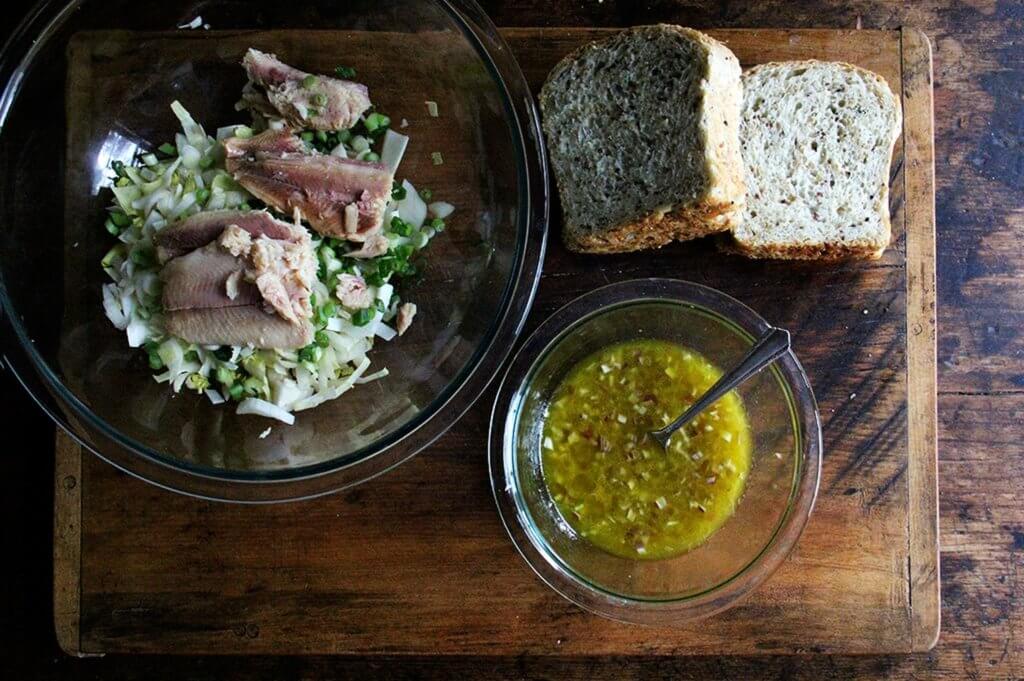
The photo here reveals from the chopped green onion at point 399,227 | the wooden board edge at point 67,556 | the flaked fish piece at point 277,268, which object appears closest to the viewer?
the flaked fish piece at point 277,268

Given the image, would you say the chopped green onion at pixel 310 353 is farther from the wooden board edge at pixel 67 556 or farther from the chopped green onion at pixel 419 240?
the wooden board edge at pixel 67 556

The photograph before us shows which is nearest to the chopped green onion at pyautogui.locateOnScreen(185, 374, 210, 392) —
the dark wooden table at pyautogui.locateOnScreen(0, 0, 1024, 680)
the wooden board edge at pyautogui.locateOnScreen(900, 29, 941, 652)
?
the dark wooden table at pyautogui.locateOnScreen(0, 0, 1024, 680)

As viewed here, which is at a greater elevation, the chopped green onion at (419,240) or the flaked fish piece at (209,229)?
the flaked fish piece at (209,229)

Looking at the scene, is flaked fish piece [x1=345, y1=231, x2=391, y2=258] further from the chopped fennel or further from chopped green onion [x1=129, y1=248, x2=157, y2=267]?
chopped green onion [x1=129, y1=248, x2=157, y2=267]

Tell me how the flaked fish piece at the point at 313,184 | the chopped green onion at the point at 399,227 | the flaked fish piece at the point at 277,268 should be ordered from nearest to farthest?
the flaked fish piece at the point at 277,268, the flaked fish piece at the point at 313,184, the chopped green onion at the point at 399,227

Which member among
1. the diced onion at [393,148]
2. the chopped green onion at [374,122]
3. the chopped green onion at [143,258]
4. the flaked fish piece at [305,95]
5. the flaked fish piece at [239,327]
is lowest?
the flaked fish piece at [239,327]

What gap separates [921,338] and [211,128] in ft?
6.38

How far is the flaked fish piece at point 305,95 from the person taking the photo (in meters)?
2.22

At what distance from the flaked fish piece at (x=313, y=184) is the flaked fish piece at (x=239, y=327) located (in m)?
0.25

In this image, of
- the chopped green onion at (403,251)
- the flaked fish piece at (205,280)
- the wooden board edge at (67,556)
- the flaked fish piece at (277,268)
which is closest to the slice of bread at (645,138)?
the chopped green onion at (403,251)

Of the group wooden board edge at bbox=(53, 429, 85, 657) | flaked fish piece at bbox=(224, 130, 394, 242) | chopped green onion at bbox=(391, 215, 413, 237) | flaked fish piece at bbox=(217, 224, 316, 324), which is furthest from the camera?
wooden board edge at bbox=(53, 429, 85, 657)

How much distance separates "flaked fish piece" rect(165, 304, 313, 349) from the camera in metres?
2.14

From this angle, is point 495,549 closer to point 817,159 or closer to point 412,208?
point 412,208

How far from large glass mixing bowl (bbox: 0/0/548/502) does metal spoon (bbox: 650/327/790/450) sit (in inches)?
19.3
